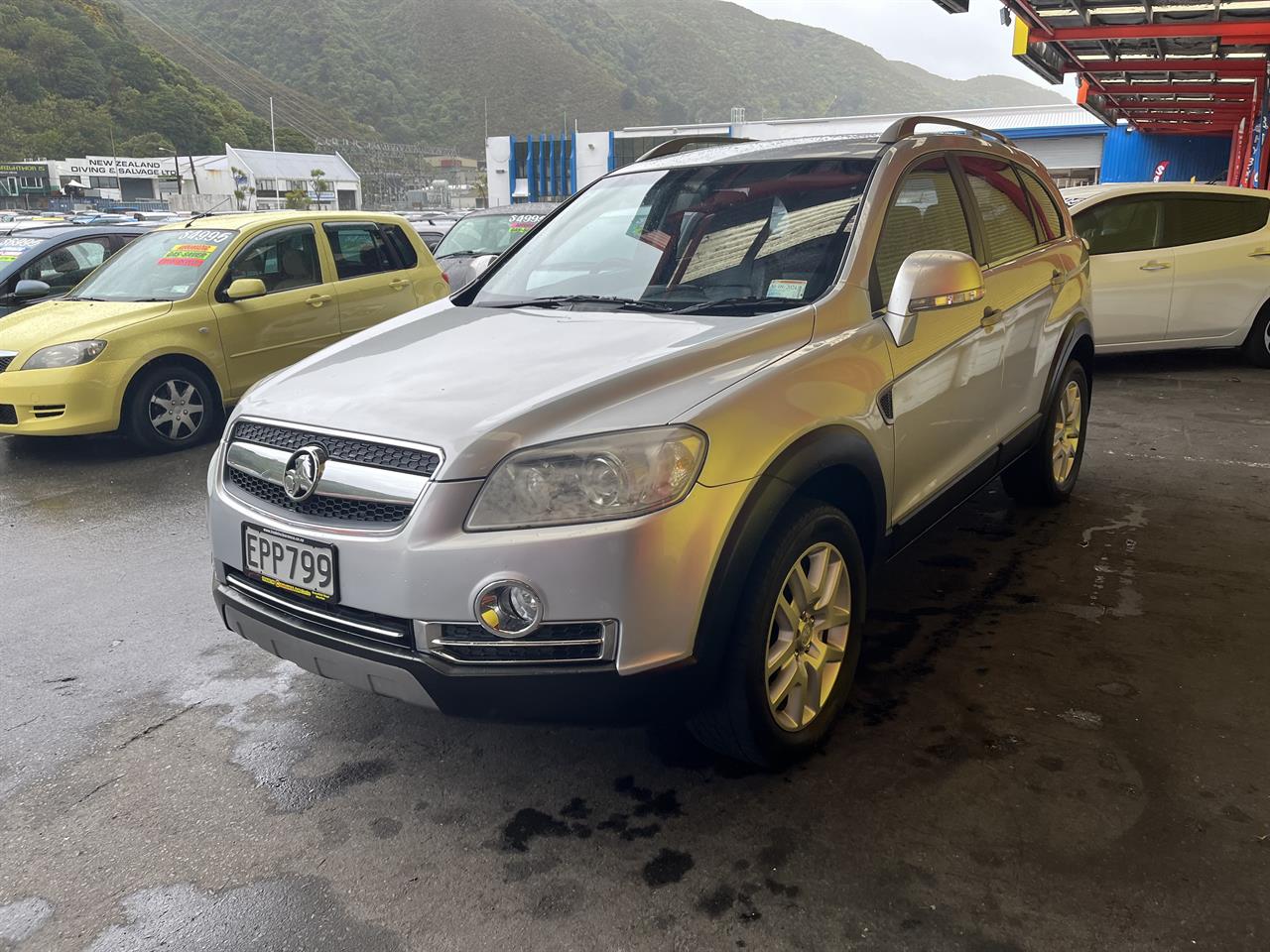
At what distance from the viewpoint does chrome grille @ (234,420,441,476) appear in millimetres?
2305

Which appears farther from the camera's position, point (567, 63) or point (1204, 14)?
point (567, 63)

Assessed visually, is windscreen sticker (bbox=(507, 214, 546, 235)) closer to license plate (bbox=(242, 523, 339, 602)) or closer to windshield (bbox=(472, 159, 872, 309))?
windshield (bbox=(472, 159, 872, 309))

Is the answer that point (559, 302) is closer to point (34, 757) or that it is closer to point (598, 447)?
point (598, 447)

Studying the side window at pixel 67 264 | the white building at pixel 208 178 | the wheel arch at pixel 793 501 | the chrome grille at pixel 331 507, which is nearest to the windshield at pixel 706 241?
the wheel arch at pixel 793 501

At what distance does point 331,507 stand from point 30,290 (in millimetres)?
7099

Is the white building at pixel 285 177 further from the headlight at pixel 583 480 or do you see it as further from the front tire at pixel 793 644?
the headlight at pixel 583 480

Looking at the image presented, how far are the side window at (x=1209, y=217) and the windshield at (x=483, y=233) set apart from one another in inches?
253

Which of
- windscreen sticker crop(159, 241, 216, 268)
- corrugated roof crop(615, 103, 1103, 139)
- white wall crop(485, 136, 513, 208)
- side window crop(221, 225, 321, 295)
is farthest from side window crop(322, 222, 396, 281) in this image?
white wall crop(485, 136, 513, 208)

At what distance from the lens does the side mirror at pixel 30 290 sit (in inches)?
314

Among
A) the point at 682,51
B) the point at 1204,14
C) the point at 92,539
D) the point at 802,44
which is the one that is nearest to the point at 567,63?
the point at 682,51

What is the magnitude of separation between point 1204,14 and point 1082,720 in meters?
12.4

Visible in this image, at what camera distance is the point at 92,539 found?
4969mm

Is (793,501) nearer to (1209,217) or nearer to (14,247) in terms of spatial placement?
(1209,217)

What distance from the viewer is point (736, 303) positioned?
2.96 meters
